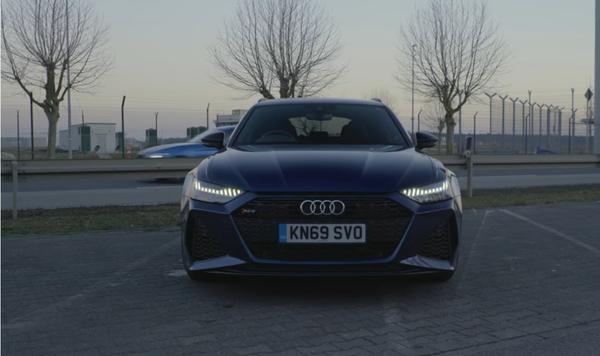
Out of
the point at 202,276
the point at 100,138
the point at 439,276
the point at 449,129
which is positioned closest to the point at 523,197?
the point at 439,276

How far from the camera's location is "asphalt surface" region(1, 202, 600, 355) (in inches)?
137

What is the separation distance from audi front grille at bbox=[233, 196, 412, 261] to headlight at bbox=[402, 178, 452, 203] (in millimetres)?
118

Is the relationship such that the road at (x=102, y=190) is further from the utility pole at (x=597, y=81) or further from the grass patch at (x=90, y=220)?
the utility pole at (x=597, y=81)

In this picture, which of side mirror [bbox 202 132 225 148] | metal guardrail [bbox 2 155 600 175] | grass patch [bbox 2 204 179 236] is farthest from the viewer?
metal guardrail [bbox 2 155 600 175]

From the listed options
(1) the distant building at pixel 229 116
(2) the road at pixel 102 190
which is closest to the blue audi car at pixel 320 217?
(2) the road at pixel 102 190

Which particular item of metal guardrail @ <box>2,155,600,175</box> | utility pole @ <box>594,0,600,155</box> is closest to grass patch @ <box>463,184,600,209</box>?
metal guardrail @ <box>2,155,600,175</box>

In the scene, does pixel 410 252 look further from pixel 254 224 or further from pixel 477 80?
pixel 477 80

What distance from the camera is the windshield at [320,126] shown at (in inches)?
209

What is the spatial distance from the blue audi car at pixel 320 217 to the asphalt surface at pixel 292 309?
305mm

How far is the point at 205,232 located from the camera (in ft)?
13.7

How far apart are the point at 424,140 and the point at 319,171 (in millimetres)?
1694

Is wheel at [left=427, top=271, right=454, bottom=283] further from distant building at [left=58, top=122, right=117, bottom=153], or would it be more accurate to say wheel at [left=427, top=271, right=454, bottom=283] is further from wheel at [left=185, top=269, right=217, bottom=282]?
distant building at [left=58, top=122, right=117, bottom=153]

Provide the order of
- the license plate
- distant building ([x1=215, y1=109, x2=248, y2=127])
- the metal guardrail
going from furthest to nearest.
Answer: distant building ([x1=215, y1=109, x2=248, y2=127]) < the metal guardrail < the license plate

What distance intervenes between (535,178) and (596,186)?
2.71 meters
